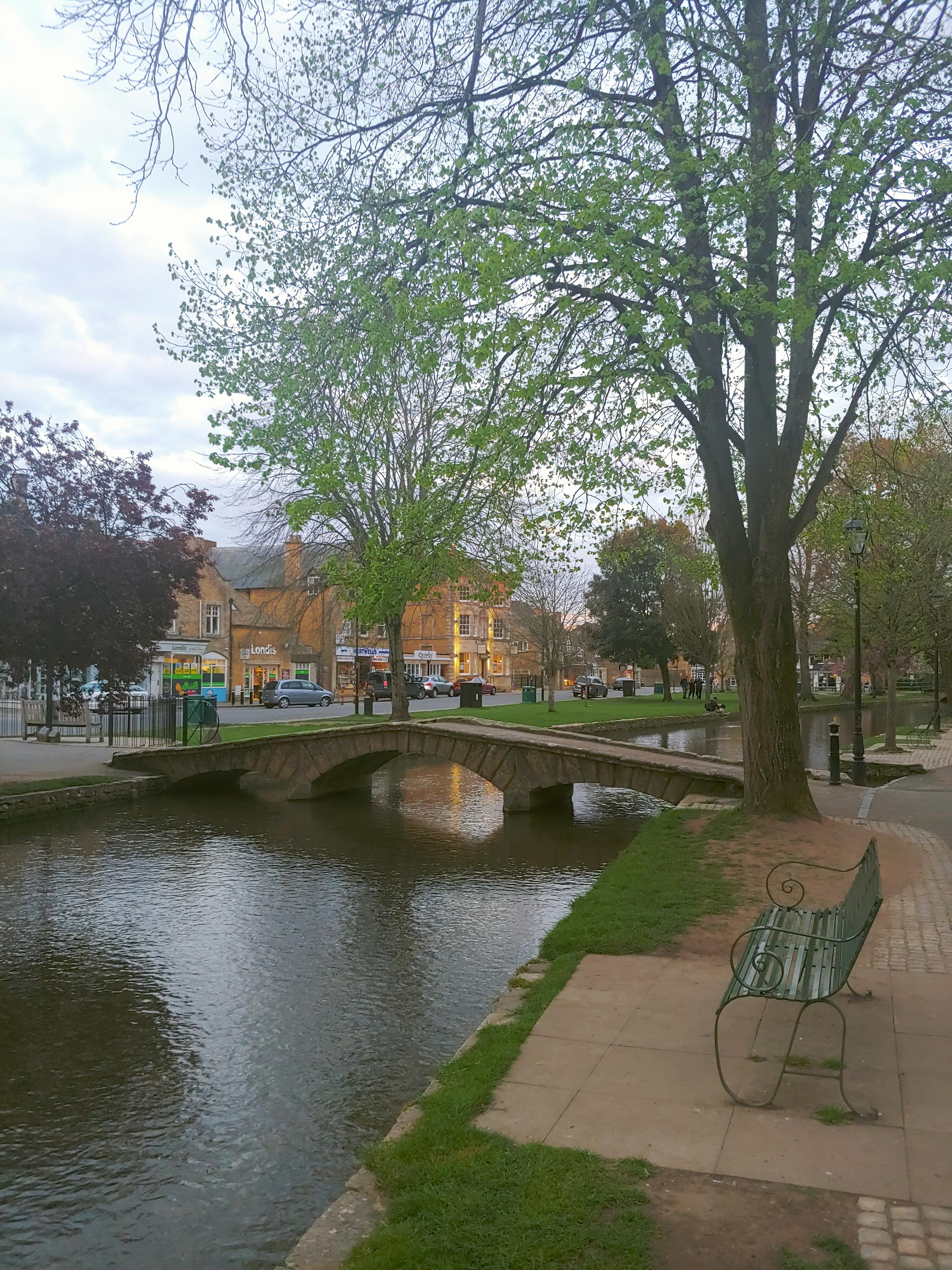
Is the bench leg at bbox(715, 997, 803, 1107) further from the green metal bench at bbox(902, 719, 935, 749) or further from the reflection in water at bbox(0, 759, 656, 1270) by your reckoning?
the green metal bench at bbox(902, 719, 935, 749)

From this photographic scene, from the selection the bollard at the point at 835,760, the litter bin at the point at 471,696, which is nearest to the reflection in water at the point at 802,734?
the bollard at the point at 835,760

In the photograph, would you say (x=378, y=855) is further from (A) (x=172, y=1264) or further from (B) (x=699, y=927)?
(A) (x=172, y=1264)

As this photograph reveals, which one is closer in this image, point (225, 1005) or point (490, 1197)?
point (490, 1197)

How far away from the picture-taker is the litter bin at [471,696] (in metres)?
41.7

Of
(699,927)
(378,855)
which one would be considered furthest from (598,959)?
(378,855)

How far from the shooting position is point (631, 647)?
5375 centimetres

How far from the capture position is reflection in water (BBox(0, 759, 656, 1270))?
5512 mm

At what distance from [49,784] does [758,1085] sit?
1732 cm

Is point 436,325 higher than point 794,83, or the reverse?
point 794,83

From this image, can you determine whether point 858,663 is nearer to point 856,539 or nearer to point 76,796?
point 856,539

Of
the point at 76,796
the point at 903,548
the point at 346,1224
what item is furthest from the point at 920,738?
the point at 346,1224

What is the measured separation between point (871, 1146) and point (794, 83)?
10.7 metres

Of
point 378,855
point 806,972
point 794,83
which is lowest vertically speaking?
point 378,855

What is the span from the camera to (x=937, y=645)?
30.6 meters
